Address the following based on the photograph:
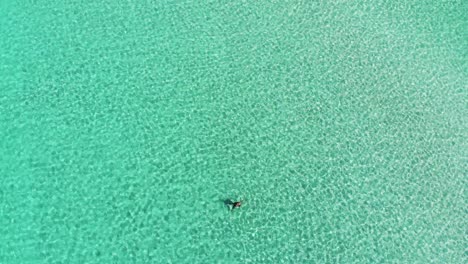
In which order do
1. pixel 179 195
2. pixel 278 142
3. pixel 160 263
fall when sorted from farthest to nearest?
pixel 278 142, pixel 179 195, pixel 160 263

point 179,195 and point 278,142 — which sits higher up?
point 278,142

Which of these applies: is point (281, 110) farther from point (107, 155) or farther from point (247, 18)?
point (107, 155)

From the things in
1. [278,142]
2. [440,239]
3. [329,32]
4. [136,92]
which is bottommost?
[440,239]

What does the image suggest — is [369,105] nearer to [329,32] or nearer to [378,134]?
[378,134]

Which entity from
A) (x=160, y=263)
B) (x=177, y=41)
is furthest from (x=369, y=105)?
(x=160, y=263)

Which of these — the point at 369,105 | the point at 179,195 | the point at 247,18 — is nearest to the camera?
the point at 179,195

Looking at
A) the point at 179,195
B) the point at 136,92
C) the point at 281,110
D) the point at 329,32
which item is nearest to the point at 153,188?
the point at 179,195

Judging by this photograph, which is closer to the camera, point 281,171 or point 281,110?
point 281,171
